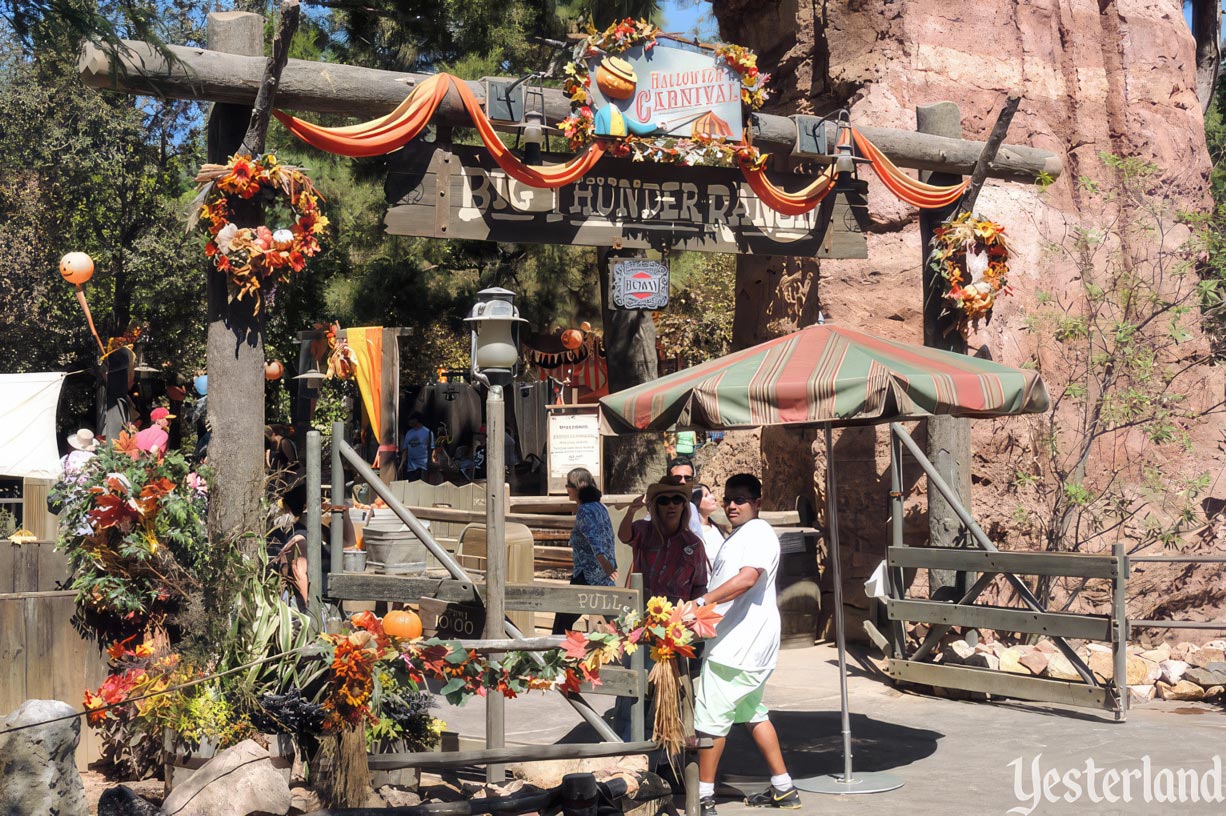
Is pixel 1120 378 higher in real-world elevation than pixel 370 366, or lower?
lower

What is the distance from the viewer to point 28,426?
17062 mm

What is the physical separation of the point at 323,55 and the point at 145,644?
53.8 ft

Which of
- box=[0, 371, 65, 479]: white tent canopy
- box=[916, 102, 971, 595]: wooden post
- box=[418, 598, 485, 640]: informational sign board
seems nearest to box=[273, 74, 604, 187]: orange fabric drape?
box=[418, 598, 485, 640]: informational sign board

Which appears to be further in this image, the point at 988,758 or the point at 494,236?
the point at 494,236

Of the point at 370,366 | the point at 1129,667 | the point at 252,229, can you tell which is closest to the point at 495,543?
the point at 252,229

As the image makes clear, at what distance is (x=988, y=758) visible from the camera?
7316mm

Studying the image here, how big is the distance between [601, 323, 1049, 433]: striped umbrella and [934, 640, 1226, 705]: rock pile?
347 centimetres

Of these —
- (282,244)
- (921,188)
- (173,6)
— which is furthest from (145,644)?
(173,6)

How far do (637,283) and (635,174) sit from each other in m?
1.06

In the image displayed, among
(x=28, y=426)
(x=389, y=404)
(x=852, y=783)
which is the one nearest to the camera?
(x=852, y=783)

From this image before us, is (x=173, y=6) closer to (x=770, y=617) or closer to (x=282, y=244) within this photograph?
(x=282, y=244)

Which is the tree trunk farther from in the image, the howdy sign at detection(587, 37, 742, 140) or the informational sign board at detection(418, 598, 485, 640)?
the informational sign board at detection(418, 598, 485, 640)

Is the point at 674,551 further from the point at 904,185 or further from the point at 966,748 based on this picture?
the point at 904,185

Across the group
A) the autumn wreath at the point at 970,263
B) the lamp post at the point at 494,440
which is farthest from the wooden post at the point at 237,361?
the autumn wreath at the point at 970,263
